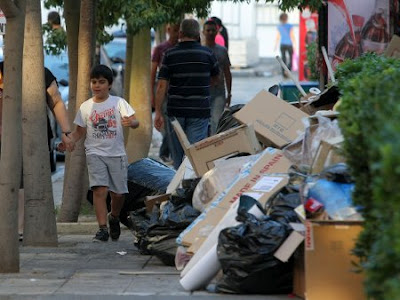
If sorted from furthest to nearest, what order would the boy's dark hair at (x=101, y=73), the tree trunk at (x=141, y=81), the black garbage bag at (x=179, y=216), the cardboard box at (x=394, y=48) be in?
the tree trunk at (x=141, y=81)
the cardboard box at (x=394, y=48)
the boy's dark hair at (x=101, y=73)
the black garbage bag at (x=179, y=216)

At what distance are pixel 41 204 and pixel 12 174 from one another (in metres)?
1.37

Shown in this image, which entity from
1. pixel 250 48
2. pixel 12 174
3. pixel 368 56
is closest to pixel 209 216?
pixel 12 174

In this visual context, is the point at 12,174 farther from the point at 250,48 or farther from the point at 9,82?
the point at 250,48

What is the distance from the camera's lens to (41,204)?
982 cm

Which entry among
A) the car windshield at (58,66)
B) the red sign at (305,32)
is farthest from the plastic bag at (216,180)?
the red sign at (305,32)

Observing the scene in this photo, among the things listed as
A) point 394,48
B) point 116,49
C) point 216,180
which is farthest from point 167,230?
point 116,49

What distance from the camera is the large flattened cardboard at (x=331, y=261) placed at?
671cm

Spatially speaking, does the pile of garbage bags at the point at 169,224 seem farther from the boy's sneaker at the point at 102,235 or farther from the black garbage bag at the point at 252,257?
the black garbage bag at the point at 252,257

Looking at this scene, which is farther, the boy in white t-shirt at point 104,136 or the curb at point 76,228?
the curb at point 76,228

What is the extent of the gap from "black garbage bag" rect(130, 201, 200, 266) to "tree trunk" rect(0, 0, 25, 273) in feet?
3.62

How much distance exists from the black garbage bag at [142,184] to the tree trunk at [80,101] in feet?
2.63

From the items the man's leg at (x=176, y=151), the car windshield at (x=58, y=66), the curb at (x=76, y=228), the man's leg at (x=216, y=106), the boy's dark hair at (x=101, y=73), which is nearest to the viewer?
the boy's dark hair at (x=101, y=73)

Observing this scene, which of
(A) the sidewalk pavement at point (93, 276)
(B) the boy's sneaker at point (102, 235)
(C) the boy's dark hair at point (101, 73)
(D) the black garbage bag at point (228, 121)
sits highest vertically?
(C) the boy's dark hair at point (101, 73)

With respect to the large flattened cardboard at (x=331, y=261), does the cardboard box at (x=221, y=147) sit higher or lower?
higher
